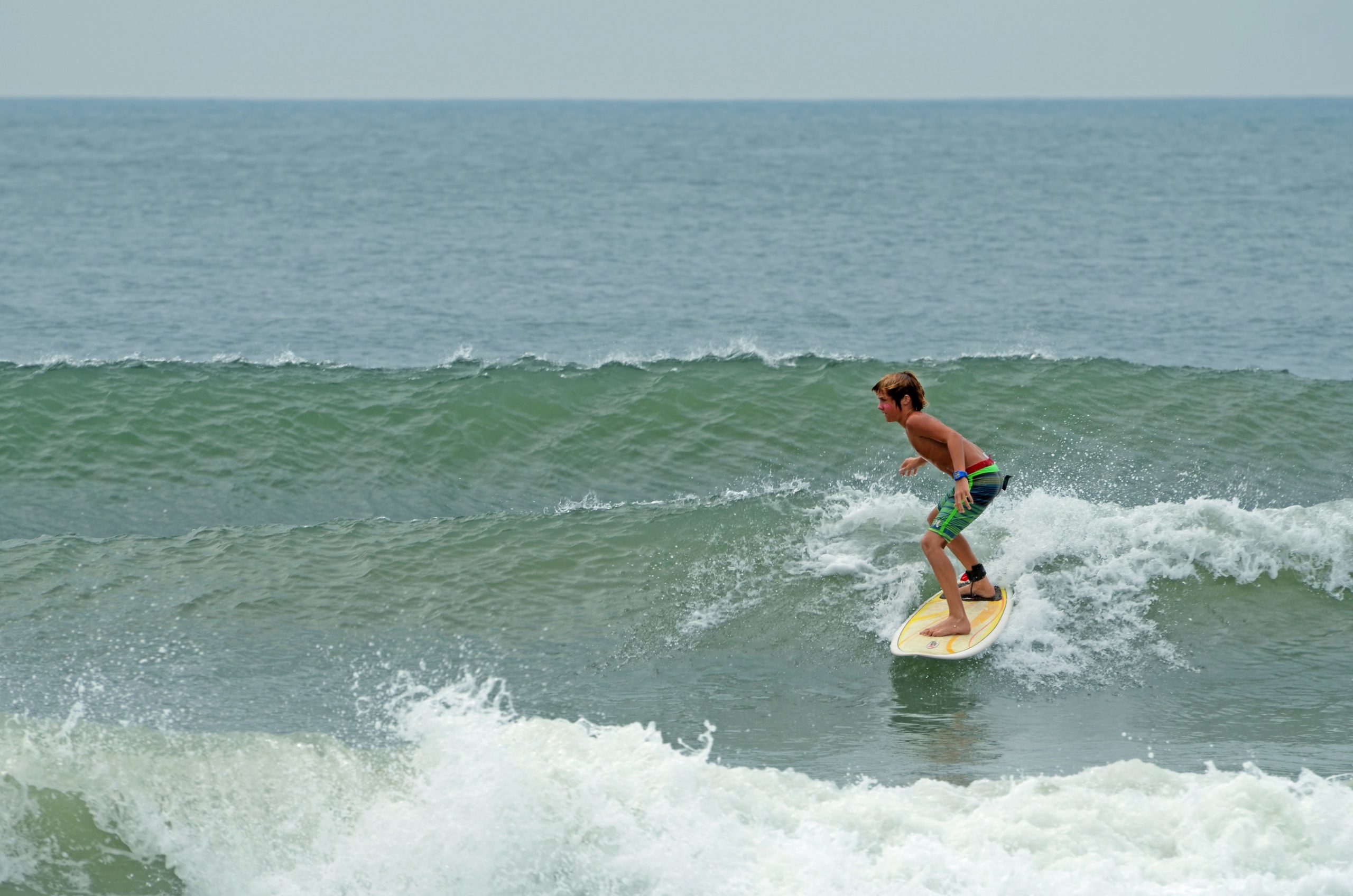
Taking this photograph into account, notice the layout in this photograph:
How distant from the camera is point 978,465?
26.9 feet

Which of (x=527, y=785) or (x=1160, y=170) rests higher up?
(x=1160, y=170)

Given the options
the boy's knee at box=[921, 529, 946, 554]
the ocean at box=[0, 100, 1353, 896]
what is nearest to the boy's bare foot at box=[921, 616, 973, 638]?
the ocean at box=[0, 100, 1353, 896]

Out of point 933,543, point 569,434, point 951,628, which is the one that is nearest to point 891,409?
point 933,543

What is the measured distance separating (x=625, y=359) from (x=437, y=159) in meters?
60.6

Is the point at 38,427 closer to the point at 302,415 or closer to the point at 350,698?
the point at 302,415

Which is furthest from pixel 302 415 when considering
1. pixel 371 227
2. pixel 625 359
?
→ pixel 371 227

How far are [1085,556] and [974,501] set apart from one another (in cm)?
172

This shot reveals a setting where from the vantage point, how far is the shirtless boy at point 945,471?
8062 millimetres

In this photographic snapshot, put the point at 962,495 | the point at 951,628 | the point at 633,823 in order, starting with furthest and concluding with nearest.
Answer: the point at 951,628, the point at 962,495, the point at 633,823

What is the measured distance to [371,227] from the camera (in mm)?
37938

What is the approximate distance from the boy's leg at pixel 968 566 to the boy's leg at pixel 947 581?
8.3 inches

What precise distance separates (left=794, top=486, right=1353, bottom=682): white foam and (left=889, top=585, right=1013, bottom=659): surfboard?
0.13m

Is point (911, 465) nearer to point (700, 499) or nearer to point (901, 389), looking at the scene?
point (901, 389)

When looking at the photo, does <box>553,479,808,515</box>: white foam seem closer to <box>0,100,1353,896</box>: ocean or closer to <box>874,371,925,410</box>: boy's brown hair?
<box>0,100,1353,896</box>: ocean
